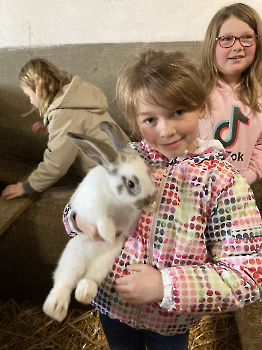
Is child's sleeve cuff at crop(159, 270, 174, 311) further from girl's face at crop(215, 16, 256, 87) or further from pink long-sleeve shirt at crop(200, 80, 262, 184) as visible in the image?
girl's face at crop(215, 16, 256, 87)

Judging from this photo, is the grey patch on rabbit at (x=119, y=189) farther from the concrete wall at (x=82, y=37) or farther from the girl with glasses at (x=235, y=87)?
the concrete wall at (x=82, y=37)

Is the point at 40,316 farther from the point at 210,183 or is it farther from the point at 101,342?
the point at 210,183

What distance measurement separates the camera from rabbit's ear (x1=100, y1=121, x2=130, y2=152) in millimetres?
692

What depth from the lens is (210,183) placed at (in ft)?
2.28

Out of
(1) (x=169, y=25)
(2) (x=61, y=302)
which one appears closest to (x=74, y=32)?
(1) (x=169, y=25)

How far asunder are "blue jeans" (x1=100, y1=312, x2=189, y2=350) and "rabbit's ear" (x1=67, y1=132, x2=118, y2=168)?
1.93 ft

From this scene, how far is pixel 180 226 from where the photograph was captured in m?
0.71

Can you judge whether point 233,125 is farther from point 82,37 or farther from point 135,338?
point 82,37

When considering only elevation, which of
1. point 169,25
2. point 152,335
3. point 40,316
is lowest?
point 40,316

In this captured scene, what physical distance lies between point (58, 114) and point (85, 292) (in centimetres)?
116

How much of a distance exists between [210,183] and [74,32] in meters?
1.80

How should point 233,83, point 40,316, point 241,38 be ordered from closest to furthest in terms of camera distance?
point 241,38, point 233,83, point 40,316

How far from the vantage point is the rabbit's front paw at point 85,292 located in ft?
2.21

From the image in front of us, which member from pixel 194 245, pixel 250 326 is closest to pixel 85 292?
pixel 194 245
